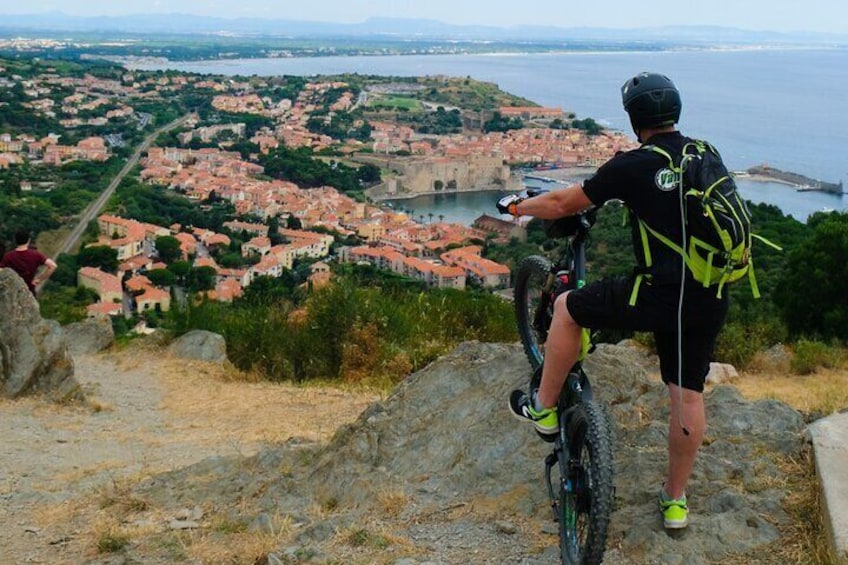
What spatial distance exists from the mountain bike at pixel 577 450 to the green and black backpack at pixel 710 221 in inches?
18.6

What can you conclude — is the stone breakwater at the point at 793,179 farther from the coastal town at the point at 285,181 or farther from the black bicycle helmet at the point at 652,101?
the black bicycle helmet at the point at 652,101

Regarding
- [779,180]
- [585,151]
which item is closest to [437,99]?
[585,151]

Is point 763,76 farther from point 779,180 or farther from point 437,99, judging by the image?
point 779,180

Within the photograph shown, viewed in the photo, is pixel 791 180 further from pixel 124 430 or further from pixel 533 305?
pixel 533 305

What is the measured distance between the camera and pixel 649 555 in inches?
100

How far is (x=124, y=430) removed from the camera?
5.22m

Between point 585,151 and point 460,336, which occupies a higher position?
point 460,336

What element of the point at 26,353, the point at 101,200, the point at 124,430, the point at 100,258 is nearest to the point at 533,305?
the point at 124,430

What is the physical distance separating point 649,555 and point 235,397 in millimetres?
3799

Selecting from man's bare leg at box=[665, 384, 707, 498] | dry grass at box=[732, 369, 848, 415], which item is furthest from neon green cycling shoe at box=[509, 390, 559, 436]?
dry grass at box=[732, 369, 848, 415]

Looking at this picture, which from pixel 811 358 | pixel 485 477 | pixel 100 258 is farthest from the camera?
pixel 100 258

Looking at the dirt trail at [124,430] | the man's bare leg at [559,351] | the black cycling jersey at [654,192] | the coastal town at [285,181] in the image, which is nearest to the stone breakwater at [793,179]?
the coastal town at [285,181]

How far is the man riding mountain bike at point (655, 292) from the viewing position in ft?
7.60

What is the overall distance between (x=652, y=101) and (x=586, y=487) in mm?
1044
